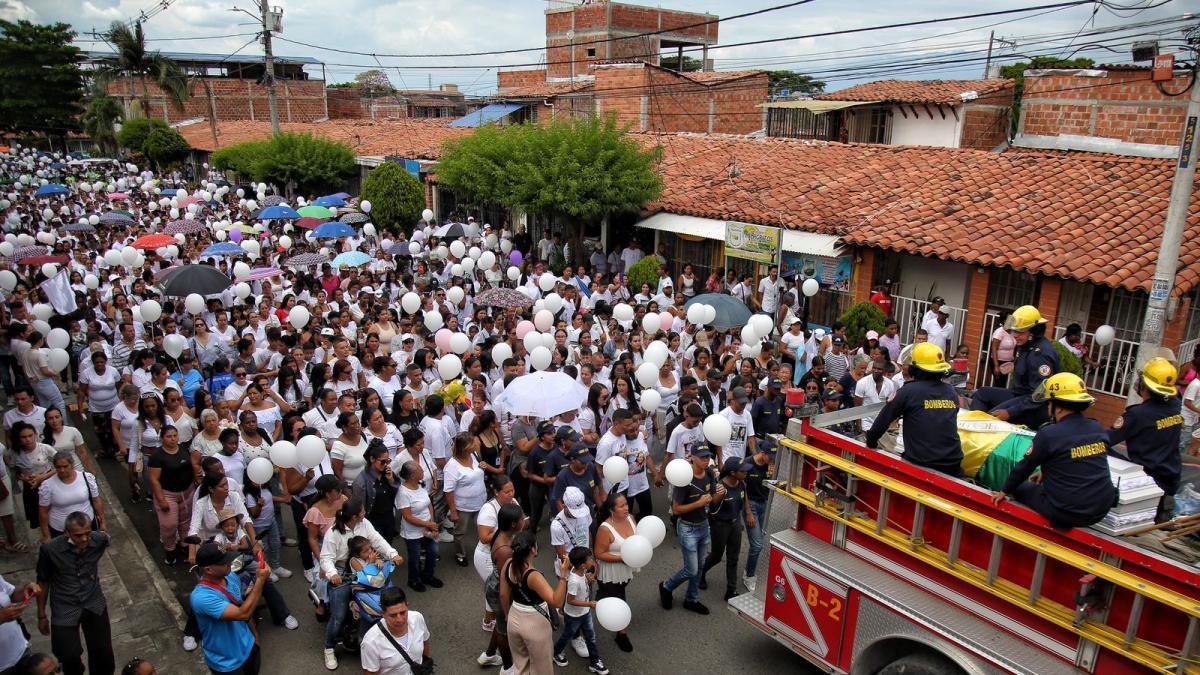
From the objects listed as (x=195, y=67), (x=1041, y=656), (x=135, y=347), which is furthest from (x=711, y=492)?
(x=195, y=67)

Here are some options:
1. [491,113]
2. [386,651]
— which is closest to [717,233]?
[386,651]

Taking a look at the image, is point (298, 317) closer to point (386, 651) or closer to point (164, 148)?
point (386, 651)

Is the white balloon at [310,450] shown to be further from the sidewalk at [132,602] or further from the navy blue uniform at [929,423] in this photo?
the navy blue uniform at [929,423]

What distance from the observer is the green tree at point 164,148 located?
3834cm

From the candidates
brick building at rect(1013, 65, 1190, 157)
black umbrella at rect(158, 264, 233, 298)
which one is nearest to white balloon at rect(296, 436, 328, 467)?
black umbrella at rect(158, 264, 233, 298)

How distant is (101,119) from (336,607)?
5408 cm

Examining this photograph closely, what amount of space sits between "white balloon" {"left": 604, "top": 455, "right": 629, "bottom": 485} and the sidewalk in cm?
337

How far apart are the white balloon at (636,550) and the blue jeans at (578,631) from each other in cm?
55

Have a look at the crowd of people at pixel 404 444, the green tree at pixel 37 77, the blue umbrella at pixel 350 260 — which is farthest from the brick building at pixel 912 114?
the green tree at pixel 37 77

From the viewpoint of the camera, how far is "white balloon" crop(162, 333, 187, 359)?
9.40 m

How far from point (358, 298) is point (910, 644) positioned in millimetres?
9869

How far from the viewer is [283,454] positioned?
6.38 metres

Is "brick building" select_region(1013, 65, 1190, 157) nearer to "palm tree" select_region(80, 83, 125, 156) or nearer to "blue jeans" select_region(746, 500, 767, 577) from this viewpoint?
"blue jeans" select_region(746, 500, 767, 577)

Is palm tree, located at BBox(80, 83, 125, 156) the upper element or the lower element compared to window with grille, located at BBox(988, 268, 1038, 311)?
upper
